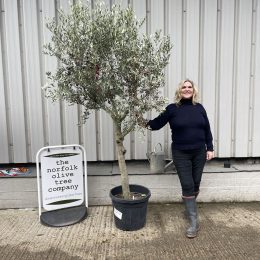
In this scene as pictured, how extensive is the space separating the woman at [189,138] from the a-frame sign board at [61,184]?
3.95 ft

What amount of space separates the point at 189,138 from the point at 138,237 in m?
1.34

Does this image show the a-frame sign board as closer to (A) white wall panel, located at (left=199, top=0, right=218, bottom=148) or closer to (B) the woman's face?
(B) the woman's face

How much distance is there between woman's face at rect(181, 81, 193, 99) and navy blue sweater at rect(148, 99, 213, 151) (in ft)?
0.28

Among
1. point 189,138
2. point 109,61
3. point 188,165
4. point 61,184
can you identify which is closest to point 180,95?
point 189,138

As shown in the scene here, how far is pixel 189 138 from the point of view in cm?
420

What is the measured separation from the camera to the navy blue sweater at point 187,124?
13.8 ft

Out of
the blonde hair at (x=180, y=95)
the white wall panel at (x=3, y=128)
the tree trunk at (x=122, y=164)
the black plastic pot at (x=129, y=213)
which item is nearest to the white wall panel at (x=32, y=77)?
the white wall panel at (x=3, y=128)

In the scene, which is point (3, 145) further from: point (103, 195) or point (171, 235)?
point (171, 235)

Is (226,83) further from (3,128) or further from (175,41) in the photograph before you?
(3,128)

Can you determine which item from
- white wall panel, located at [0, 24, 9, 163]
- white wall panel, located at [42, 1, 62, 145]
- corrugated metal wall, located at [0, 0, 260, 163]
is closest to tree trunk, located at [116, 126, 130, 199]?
corrugated metal wall, located at [0, 0, 260, 163]

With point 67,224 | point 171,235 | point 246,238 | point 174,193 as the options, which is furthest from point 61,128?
point 246,238

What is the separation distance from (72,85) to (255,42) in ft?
9.74

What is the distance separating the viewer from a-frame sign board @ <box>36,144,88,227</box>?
4.60 meters

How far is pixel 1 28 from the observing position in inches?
198
